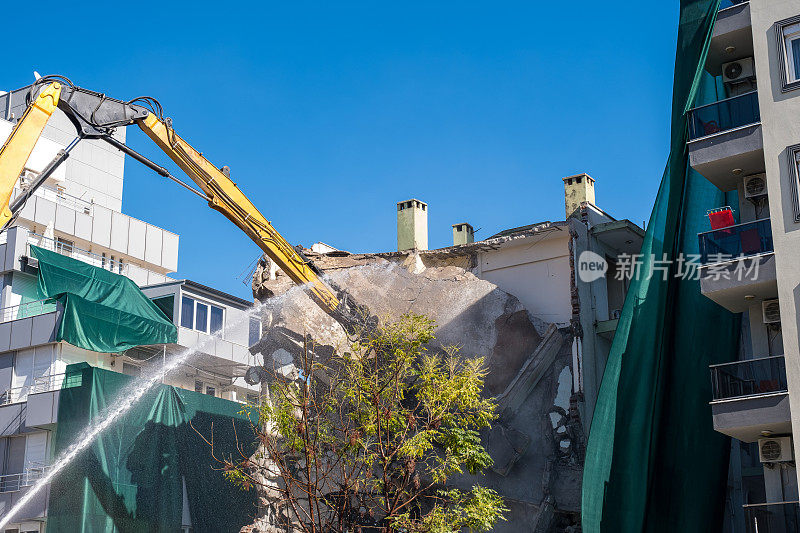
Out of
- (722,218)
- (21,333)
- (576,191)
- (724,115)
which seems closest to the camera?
(722,218)

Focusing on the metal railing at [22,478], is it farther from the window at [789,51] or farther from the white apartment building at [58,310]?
the window at [789,51]

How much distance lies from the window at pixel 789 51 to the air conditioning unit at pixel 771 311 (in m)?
5.07

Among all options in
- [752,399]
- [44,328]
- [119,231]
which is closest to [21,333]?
[44,328]

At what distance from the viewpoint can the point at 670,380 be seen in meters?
26.3

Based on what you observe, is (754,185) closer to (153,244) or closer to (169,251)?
(153,244)

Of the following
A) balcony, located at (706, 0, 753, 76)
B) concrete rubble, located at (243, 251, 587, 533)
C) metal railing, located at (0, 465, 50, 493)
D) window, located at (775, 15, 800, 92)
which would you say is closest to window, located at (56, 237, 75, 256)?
metal railing, located at (0, 465, 50, 493)

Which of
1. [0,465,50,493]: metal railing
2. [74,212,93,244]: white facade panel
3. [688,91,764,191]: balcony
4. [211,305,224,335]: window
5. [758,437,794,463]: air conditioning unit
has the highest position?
[74,212,93,244]: white facade panel

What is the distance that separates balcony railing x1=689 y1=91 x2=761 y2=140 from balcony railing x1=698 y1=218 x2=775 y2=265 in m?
2.79

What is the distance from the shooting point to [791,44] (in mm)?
24375

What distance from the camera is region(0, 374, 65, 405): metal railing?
42.2 metres

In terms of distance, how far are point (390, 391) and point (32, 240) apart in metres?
28.5

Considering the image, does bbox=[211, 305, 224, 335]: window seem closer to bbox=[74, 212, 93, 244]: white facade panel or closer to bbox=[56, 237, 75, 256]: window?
bbox=[74, 212, 93, 244]: white facade panel

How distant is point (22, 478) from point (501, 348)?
70.2ft

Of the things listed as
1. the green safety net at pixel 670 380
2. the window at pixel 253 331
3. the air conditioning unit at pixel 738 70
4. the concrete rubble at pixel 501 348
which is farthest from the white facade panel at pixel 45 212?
the air conditioning unit at pixel 738 70
